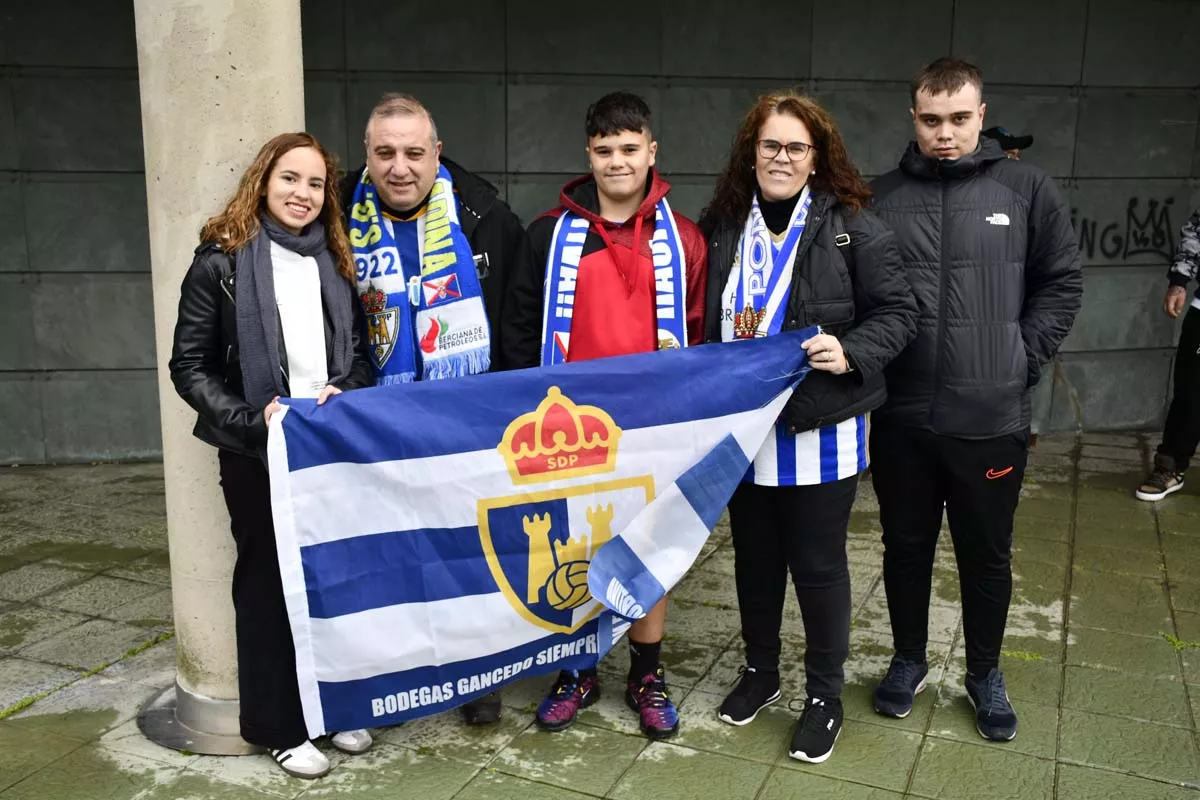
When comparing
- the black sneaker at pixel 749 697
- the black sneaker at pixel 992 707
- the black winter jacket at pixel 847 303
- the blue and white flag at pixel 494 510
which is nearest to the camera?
Answer: the blue and white flag at pixel 494 510

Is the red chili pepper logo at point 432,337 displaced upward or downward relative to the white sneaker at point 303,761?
upward

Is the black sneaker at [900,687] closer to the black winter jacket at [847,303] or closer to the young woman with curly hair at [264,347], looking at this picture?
the black winter jacket at [847,303]

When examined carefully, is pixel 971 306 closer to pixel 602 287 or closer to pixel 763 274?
pixel 763 274

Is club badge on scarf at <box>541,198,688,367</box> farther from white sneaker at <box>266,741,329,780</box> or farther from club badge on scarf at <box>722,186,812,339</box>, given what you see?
white sneaker at <box>266,741,329,780</box>

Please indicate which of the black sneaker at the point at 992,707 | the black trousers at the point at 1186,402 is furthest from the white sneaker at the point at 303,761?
the black trousers at the point at 1186,402

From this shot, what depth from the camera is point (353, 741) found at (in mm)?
3586

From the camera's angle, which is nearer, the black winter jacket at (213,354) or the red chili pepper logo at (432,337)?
the black winter jacket at (213,354)

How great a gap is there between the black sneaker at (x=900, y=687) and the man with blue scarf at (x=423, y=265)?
1743 millimetres

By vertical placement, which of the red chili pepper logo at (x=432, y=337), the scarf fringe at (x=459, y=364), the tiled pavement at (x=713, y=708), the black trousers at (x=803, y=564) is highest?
the red chili pepper logo at (x=432, y=337)

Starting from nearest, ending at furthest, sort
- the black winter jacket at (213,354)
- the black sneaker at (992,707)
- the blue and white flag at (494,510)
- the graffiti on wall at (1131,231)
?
the black winter jacket at (213,354)
the blue and white flag at (494,510)
the black sneaker at (992,707)
the graffiti on wall at (1131,231)

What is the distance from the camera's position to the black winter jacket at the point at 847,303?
3398 millimetres

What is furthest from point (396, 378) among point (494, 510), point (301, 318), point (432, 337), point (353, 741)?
point (353, 741)

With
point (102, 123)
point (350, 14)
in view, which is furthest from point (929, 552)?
point (102, 123)

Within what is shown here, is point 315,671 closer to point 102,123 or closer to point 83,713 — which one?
point 83,713
